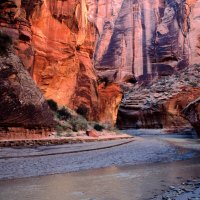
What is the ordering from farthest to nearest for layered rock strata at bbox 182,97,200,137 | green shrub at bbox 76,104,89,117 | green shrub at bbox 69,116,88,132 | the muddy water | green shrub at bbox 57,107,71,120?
green shrub at bbox 76,104,89,117 → layered rock strata at bbox 182,97,200,137 → green shrub at bbox 57,107,71,120 → green shrub at bbox 69,116,88,132 → the muddy water

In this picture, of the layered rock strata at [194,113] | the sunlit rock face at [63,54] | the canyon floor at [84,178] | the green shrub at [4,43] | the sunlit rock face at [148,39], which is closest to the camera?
the canyon floor at [84,178]

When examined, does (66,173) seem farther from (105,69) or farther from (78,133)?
(105,69)

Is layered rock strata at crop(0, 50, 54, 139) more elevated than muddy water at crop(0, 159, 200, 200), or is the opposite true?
layered rock strata at crop(0, 50, 54, 139)

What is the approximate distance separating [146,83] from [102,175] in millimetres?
72469

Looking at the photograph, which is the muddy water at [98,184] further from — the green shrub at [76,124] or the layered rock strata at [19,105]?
the green shrub at [76,124]

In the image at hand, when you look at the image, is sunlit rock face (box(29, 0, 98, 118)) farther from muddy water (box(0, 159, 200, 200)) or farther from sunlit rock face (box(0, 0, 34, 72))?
muddy water (box(0, 159, 200, 200))

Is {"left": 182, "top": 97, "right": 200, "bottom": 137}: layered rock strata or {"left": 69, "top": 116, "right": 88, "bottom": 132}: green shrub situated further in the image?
{"left": 182, "top": 97, "right": 200, "bottom": 137}: layered rock strata

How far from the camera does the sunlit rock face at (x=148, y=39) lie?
255 ft

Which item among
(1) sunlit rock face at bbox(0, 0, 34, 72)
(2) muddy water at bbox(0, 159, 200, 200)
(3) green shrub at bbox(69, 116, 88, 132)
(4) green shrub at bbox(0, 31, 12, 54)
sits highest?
(1) sunlit rock face at bbox(0, 0, 34, 72)

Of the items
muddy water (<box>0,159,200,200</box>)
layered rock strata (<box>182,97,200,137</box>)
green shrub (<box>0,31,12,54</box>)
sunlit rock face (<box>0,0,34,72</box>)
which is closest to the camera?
muddy water (<box>0,159,200,200</box>)

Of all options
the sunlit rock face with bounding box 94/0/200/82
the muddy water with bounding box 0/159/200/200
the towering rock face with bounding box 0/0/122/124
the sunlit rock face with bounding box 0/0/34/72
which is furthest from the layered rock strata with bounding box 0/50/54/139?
the sunlit rock face with bounding box 94/0/200/82

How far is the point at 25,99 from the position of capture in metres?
17.9

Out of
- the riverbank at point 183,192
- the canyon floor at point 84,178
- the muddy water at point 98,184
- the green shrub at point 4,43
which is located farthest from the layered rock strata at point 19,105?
the riverbank at point 183,192

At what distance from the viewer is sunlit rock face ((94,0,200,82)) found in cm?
7775
